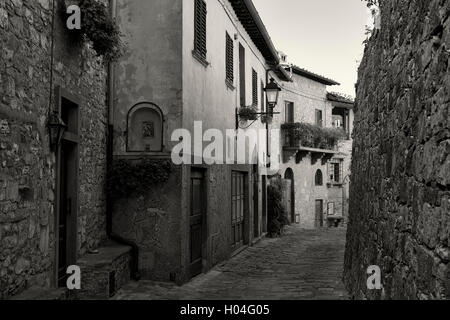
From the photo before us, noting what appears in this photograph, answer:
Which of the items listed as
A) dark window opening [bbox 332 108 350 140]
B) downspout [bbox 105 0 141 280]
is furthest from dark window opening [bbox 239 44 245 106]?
dark window opening [bbox 332 108 350 140]

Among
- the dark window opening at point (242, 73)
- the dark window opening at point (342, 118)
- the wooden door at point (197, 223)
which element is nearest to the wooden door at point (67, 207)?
the wooden door at point (197, 223)

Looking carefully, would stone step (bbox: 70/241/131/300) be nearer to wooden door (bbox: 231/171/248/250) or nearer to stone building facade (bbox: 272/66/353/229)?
wooden door (bbox: 231/171/248/250)

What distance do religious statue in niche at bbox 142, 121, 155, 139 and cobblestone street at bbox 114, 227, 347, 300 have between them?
222cm

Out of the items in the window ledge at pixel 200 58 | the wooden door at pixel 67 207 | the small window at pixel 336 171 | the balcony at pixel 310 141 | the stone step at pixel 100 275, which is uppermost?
the window ledge at pixel 200 58

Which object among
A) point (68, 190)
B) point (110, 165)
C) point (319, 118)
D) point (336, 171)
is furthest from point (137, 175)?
point (336, 171)

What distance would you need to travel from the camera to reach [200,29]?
29.9 ft

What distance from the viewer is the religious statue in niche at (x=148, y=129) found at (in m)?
8.06

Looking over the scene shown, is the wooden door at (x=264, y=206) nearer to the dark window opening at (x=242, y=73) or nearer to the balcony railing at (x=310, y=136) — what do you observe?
the dark window opening at (x=242, y=73)

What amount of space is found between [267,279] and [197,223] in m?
1.50

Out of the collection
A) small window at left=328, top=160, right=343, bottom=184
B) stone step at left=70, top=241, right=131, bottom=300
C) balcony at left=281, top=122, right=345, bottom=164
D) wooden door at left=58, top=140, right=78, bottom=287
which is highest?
balcony at left=281, top=122, right=345, bottom=164

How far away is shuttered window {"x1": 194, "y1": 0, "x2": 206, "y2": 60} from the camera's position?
28.7ft

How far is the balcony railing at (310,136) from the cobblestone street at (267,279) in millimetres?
7866

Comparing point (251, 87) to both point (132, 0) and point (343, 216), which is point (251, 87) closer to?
point (132, 0)

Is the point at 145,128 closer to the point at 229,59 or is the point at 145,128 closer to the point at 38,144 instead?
the point at 38,144
